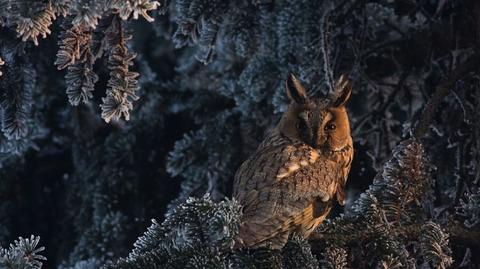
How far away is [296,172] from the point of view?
2387 mm

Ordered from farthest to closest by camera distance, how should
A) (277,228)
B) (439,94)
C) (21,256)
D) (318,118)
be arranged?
(318,118)
(439,94)
(277,228)
(21,256)

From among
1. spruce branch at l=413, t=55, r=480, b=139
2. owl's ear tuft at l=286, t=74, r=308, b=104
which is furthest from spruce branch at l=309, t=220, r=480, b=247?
owl's ear tuft at l=286, t=74, r=308, b=104

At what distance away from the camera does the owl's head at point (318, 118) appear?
8.62 feet

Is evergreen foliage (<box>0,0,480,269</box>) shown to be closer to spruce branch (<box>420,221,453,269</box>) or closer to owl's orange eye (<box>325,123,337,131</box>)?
spruce branch (<box>420,221,453,269</box>)

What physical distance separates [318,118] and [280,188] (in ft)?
1.24

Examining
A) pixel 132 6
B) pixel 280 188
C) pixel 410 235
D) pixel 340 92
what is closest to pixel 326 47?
pixel 340 92

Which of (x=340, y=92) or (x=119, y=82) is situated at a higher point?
(x=119, y=82)

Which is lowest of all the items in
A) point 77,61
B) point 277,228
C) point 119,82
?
point 277,228

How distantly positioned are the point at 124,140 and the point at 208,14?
3.84ft

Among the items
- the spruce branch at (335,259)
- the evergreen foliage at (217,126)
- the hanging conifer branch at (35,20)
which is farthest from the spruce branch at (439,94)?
the hanging conifer branch at (35,20)

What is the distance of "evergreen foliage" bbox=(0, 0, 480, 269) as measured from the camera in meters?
1.90

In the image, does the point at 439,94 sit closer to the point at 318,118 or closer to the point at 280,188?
the point at 318,118

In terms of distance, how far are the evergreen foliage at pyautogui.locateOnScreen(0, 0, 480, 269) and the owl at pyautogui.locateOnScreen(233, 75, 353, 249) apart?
0.12 metres

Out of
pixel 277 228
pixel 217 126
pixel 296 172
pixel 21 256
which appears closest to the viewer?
pixel 21 256
